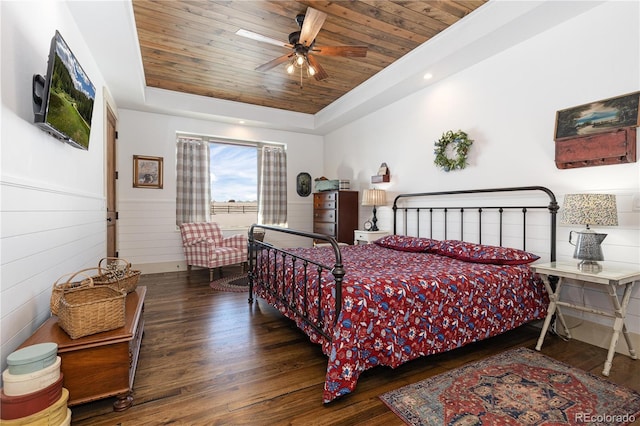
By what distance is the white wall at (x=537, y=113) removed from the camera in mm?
2322

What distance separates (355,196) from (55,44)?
13.7 ft

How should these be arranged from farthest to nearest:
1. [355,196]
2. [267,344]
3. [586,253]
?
[355,196]
[267,344]
[586,253]

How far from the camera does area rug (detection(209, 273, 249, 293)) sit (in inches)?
163

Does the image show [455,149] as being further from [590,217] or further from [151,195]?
[151,195]

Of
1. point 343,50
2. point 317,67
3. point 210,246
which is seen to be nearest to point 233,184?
point 210,246

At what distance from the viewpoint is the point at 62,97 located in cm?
196

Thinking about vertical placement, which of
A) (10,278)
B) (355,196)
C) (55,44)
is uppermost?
(55,44)

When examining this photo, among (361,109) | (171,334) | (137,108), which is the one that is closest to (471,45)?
(361,109)

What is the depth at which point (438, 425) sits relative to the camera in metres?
1.55

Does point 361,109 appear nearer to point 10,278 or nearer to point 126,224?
point 126,224

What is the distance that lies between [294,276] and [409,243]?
1.58m

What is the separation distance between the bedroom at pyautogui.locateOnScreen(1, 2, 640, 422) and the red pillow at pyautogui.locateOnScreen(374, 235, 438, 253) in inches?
31.6

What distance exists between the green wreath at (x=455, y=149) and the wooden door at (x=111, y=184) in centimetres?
423

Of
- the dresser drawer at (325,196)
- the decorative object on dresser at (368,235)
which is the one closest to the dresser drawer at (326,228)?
the dresser drawer at (325,196)
